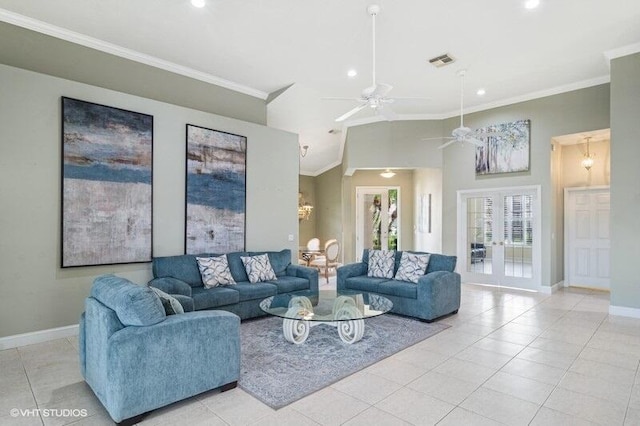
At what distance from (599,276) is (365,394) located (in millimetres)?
6914

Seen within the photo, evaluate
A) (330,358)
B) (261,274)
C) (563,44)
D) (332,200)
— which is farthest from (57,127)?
(332,200)

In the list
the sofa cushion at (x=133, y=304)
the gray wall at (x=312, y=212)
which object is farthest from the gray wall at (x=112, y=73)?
the gray wall at (x=312, y=212)

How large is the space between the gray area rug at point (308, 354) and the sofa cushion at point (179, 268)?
37.6 inches

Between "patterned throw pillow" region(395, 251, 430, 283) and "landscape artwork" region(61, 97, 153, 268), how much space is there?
3.67 metres

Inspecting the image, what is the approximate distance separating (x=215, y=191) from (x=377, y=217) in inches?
231

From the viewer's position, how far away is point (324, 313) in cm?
383

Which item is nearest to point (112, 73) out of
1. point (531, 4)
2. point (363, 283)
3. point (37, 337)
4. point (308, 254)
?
point (37, 337)

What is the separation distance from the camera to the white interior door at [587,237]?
7141 millimetres

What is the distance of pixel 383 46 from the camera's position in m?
4.86

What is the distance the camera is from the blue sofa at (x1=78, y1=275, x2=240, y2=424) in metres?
2.34

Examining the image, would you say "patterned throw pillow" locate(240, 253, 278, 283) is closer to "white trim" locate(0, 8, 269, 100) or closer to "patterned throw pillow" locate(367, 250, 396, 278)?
"patterned throw pillow" locate(367, 250, 396, 278)

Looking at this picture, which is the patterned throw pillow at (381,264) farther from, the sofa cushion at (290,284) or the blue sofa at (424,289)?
the sofa cushion at (290,284)

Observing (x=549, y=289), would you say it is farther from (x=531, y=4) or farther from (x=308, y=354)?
(x=308, y=354)

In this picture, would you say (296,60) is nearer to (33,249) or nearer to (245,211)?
(245,211)
